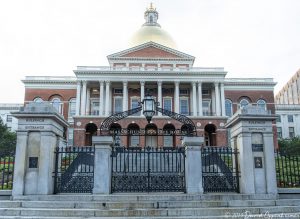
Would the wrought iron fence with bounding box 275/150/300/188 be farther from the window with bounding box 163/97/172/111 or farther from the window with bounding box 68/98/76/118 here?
the window with bounding box 68/98/76/118

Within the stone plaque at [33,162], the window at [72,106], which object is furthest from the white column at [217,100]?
the stone plaque at [33,162]

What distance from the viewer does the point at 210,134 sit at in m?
55.0

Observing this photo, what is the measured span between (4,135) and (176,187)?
Answer: 4314 centimetres

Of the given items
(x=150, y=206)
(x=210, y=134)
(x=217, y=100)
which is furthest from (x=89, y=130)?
(x=150, y=206)

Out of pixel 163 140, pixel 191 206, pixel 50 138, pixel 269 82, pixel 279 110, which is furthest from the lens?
pixel 279 110

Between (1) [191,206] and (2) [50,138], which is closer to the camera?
(1) [191,206]

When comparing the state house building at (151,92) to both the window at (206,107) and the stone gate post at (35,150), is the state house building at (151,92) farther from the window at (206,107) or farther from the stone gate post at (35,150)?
the stone gate post at (35,150)

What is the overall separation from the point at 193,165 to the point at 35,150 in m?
5.19

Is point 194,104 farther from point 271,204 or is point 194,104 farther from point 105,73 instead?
point 271,204

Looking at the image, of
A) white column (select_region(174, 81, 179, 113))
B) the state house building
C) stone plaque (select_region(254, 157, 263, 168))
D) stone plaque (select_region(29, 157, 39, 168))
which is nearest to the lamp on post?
stone plaque (select_region(254, 157, 263, 168))

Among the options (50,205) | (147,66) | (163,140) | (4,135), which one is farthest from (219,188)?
(147,66)

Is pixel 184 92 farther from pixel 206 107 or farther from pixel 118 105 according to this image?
pixel 118 105

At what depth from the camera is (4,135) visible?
4862 cm

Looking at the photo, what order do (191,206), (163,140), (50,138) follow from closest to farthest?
(191,206) → (50,138) → (163,140)
